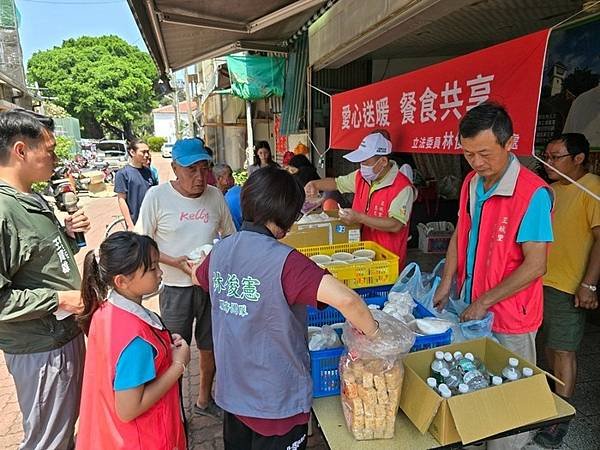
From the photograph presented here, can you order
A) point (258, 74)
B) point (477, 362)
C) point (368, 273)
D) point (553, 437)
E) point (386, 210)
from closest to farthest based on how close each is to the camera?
point (477, 362) < point (368, 273) < point (553, 437) < point (386, 210) < point (258, 74)

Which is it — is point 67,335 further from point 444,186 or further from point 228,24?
point 444,186

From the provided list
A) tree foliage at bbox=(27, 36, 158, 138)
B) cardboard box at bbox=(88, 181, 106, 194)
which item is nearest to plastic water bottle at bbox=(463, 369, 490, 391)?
cardboard box at bbox=(88, 181, 106, 194)

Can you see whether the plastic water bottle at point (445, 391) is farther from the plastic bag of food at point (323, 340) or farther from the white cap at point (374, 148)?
the white cap at point (374, 148)

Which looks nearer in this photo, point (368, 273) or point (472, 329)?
point (472, 329)

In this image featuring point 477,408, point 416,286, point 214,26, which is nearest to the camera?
point 477,408

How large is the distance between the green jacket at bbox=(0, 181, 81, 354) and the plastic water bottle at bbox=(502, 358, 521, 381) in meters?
1.78

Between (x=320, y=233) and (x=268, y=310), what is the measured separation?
5.43 feet

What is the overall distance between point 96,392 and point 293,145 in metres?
5.61

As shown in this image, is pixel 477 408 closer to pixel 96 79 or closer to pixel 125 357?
pixel 125 357

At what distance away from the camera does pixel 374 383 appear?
4.23 feet

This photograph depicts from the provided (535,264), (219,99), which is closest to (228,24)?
(535,264)

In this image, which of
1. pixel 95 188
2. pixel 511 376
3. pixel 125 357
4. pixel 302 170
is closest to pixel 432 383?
pixel 511 376

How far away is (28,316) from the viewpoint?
1589mm

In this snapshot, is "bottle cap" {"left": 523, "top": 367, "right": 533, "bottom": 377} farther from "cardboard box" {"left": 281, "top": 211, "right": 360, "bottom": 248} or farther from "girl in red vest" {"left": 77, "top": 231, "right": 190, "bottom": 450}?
"cardboard box" {"left": 281, "top": 211, "right": 360, "bottom": 248}
